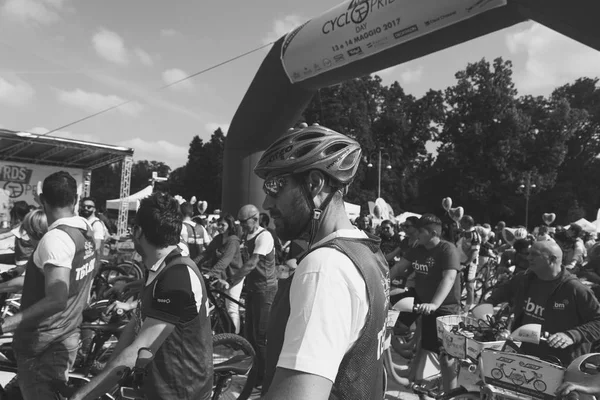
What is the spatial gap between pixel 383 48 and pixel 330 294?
692cm

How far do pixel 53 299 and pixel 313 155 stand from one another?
1961 millimetres

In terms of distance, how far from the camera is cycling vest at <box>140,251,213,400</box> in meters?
2.15

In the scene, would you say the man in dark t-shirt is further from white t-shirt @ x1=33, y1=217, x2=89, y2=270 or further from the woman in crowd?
white t-shirt @ x1=33, y1=217, x2=89, y2=270

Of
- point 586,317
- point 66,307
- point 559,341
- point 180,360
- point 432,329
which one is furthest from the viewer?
point 432,329

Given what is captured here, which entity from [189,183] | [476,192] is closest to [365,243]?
[476,192]

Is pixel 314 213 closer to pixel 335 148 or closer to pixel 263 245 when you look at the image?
pixel 335 148

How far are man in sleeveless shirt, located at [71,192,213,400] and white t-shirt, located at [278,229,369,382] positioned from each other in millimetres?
1176

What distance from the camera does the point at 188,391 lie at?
222 cm

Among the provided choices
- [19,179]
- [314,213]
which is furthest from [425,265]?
[19,179]

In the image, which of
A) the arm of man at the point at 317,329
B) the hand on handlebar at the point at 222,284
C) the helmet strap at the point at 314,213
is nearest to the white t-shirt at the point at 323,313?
the arm of man at the point at 317,329

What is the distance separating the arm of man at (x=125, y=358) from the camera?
77.6 inches

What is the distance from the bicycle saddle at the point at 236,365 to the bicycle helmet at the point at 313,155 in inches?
109

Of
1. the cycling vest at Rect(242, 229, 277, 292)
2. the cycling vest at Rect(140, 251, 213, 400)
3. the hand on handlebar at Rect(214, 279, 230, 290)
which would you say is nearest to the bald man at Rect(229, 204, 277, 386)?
the cycling vest at Rect(242, 229, 277, 292)

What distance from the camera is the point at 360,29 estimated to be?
7.52 meters
